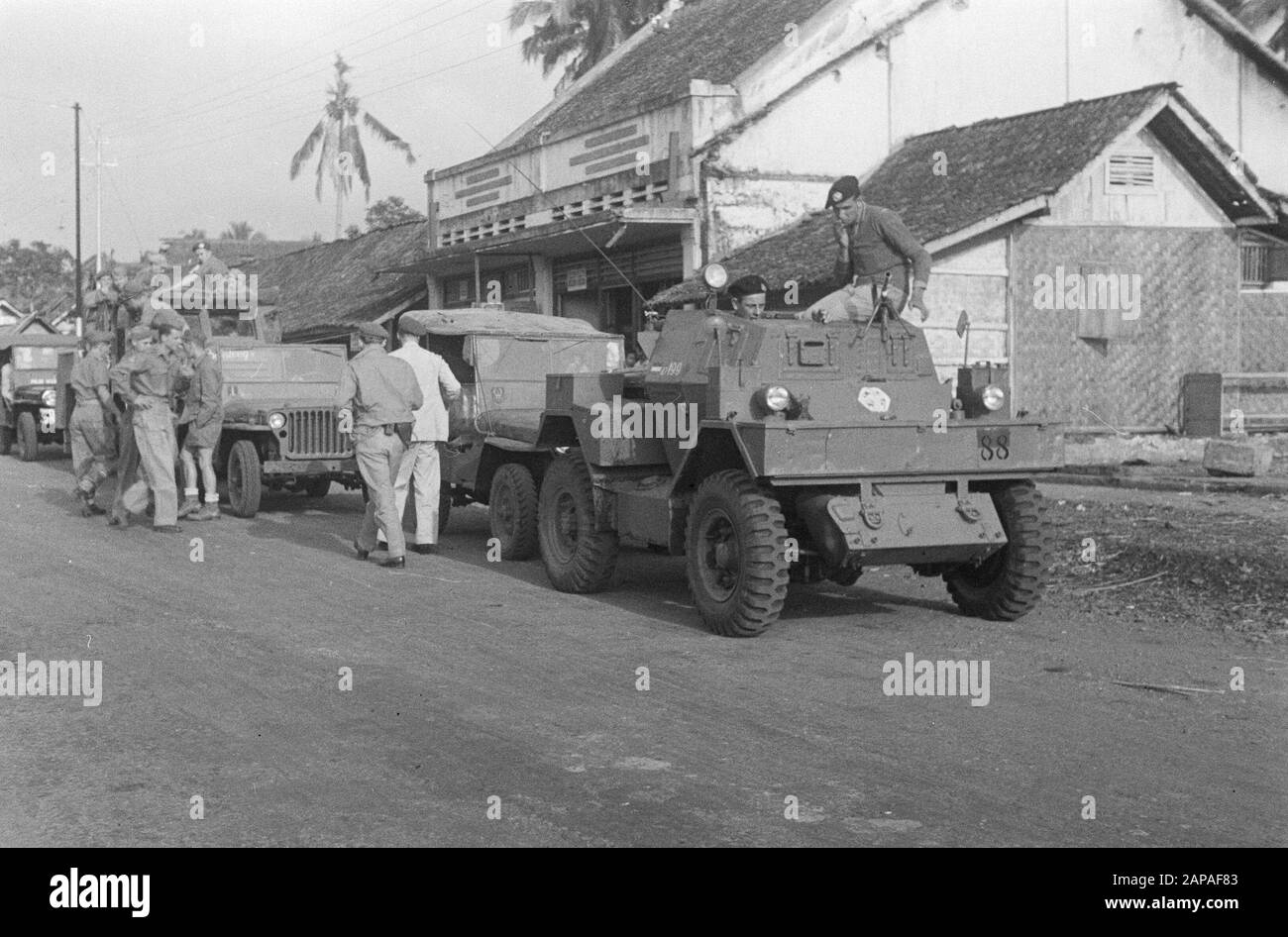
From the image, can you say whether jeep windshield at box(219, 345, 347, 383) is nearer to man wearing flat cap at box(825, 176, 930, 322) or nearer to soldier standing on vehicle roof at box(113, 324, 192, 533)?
soldier standing on vehicle roof at box(113, 324, 192, 533)

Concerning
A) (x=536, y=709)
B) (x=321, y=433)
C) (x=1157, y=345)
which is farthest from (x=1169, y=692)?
(x=1157, y=345)

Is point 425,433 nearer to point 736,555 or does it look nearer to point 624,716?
point 736,555

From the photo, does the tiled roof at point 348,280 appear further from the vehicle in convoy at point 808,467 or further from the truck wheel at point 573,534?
the vehicle in convoy at point 808,467

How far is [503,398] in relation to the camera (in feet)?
44.9

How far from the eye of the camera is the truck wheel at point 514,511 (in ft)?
39.2

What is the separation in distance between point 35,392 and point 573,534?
17042 millimetres

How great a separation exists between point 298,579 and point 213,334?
346 inches

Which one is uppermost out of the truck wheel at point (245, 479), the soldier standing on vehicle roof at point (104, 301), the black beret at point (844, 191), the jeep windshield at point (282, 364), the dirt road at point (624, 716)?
the soldier standing on vehicle roof at point (104, 301)

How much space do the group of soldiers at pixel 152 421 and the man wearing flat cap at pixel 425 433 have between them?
2.95m

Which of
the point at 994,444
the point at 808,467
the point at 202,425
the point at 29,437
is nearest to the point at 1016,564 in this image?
the point at 994,444

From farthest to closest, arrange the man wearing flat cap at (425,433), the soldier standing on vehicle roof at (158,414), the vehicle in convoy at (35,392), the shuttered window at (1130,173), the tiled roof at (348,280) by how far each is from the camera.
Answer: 1. the tiled roof at (348,280)
2. the vehicle in convoy at (35,392)
3. the shuttered window at (1130,173)
4. the soldier standing on vehicle roof at (158,414)
5. the man wearing flat cap at (425,433)

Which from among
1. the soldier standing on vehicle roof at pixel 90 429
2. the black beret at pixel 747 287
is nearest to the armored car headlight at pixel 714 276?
the black beret at pixel 747 287

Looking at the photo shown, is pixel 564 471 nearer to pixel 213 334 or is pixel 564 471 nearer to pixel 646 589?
pixel 646 589
